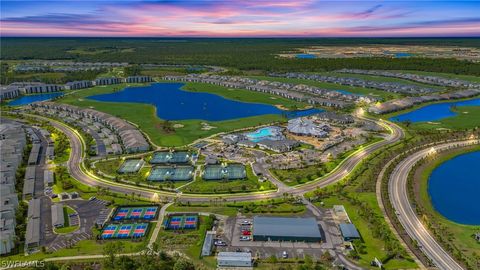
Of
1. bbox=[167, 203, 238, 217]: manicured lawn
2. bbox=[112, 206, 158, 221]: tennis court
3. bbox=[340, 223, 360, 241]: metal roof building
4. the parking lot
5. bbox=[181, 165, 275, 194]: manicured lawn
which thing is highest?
bbox=[181, 165, 275, 194]: manicured lawn

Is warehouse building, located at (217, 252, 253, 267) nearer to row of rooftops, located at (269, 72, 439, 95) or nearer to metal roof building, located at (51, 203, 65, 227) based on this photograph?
metal roof building, located at (51, 203, 65, 227)

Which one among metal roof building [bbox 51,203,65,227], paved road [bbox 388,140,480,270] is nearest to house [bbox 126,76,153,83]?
metal roof building [bbox 51,203,65,227]

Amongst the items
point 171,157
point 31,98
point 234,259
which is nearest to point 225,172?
point 171,157

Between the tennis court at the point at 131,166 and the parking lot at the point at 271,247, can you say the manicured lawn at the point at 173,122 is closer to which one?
the tennis court at the point at 131,166

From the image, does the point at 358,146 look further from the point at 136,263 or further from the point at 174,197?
the point at 136,263

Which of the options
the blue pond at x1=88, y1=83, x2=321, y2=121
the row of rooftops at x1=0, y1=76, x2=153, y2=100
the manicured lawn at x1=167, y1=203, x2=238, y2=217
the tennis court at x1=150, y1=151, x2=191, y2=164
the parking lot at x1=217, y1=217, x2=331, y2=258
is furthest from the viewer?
the row of rooftops at x1=0, y1=76, x2=153, y2=100

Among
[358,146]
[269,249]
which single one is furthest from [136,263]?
[358,146]
